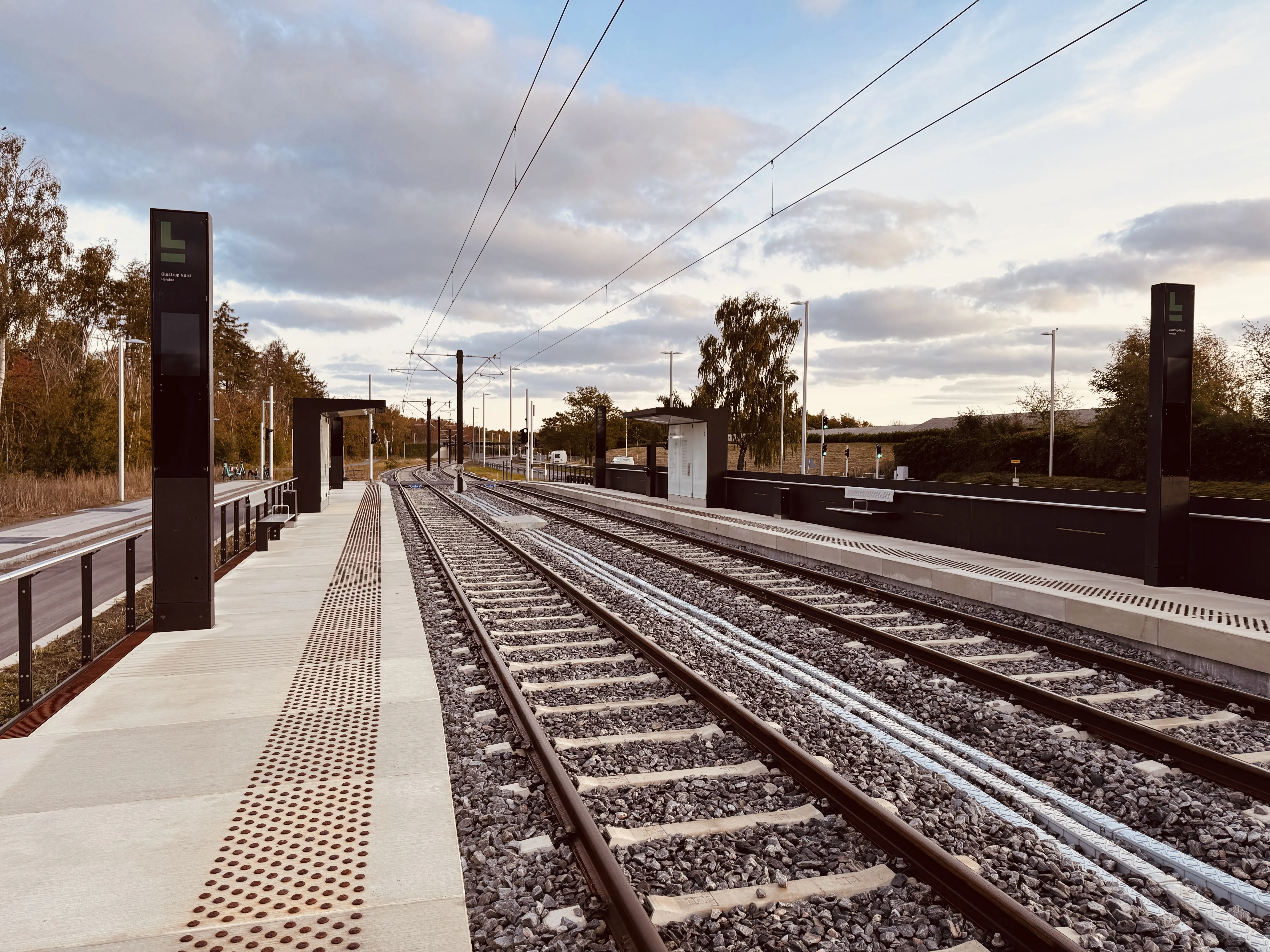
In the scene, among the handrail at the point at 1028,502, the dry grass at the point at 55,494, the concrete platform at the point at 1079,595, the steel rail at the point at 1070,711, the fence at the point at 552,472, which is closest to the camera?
the steel rail at the point at 1070,711

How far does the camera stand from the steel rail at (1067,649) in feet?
18.3

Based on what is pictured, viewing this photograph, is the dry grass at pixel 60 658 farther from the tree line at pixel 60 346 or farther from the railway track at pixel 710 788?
the tree line at pixel 60 346

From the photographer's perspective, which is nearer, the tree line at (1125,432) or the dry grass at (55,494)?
the dry grass at (55,494)

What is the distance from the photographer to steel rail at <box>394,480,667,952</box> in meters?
2.70

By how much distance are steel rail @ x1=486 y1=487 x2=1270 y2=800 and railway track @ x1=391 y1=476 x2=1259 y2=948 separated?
43.9 inches

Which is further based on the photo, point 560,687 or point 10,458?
point 10,458

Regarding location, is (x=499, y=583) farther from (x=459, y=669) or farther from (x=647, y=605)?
(x=459, y=669)

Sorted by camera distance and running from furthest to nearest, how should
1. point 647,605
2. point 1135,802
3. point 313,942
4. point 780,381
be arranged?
point 780,381 → point 647,605 → point 1135,802 → point 313,942

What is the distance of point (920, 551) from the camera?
41.7 feet

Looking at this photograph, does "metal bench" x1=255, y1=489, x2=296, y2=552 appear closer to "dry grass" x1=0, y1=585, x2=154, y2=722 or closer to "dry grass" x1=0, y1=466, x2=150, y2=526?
"dry grass" x1=0, y1=585, x2=154, y2=722

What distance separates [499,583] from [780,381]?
4186 centimetres

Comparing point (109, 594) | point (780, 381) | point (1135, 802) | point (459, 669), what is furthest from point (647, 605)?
point (780, 381)

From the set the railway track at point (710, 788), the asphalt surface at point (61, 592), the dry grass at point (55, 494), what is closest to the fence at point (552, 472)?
the dry grass at point (55, 494)

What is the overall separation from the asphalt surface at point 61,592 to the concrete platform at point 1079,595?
31.6 ft
